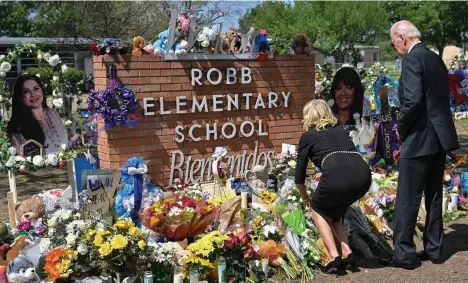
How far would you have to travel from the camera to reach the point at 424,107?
489 centimetres

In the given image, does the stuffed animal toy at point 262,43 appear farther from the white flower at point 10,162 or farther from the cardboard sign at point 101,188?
the white flower at point 10,162

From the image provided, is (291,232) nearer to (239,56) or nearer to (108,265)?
(108,265)

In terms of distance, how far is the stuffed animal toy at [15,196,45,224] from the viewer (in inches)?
208

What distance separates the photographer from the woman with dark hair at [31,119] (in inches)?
235

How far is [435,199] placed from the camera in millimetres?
5129

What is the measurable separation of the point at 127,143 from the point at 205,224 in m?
1.70

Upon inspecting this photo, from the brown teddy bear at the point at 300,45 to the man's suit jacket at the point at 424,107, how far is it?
258cm

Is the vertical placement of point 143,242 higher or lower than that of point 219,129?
lower

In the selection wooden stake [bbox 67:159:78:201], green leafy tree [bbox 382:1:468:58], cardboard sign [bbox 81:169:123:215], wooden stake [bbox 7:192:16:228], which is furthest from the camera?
green leafy tree [bbox 382:1:468:58]

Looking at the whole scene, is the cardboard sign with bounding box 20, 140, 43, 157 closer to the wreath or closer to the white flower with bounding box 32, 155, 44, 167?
the white flower with bounding box 32, 155, 44, 167

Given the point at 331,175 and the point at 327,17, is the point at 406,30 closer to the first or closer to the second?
the point at 331,175

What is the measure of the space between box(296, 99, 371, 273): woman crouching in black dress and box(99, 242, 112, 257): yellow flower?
1.66 metres

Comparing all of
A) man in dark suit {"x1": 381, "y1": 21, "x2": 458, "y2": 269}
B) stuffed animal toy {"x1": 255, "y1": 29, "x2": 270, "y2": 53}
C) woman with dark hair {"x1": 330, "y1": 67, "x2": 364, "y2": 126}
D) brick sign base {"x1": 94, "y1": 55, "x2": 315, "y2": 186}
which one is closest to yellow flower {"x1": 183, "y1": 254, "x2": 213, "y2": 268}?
man in dark suit {"x1": 381, "y1": 21, "x2": 458, "y2": 269}

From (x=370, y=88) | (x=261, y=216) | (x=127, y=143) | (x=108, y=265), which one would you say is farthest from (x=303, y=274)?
(x=370, y=88)
